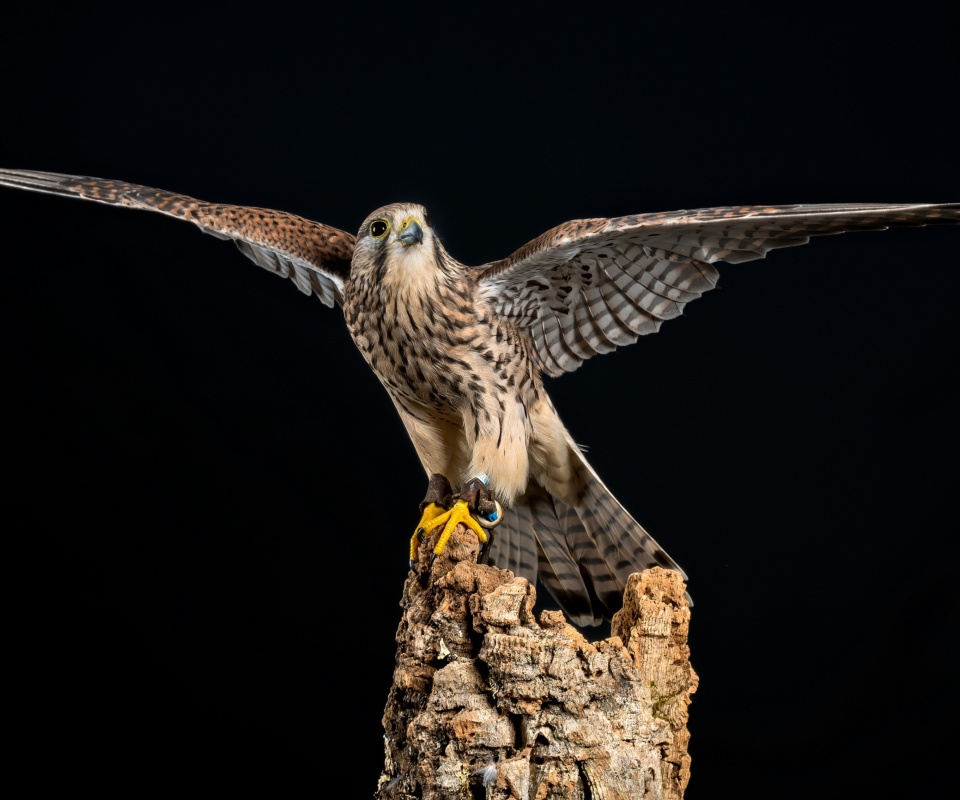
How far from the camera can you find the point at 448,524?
2393 millimetres

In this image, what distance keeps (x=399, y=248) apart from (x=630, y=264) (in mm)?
598

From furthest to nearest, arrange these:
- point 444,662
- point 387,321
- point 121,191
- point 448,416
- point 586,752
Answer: point 121,191 < point 448,416 < point 387,321 < point 444,662 < point 586,752

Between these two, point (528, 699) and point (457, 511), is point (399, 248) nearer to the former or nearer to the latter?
point (457, 511)

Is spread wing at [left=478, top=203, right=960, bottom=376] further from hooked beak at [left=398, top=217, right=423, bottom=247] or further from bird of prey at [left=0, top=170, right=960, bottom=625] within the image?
hooked beak at [left=398, top=217, right=423, bottom=247]

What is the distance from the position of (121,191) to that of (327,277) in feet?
2.01

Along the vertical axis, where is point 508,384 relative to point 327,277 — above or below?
below

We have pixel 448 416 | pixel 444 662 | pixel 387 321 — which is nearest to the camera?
pixel 444 662

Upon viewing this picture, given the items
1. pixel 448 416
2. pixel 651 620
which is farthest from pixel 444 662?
pixel 448 416

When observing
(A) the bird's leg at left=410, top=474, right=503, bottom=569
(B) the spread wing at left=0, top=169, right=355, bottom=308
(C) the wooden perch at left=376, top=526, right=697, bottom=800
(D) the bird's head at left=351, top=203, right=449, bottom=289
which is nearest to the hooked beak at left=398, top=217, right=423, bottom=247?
(D) the bird's head at left=351, top=203, right=449, bottom=289

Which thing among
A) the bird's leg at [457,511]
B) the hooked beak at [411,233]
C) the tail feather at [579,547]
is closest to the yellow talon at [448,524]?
the bird's leg at [457,511]

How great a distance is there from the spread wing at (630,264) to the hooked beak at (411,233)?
271 mm

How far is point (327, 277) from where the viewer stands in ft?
9.62

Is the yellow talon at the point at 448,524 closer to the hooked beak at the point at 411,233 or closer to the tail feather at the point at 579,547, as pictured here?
the tail feather at the point at 579,547

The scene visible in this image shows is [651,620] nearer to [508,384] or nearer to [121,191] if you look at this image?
[508,384]
